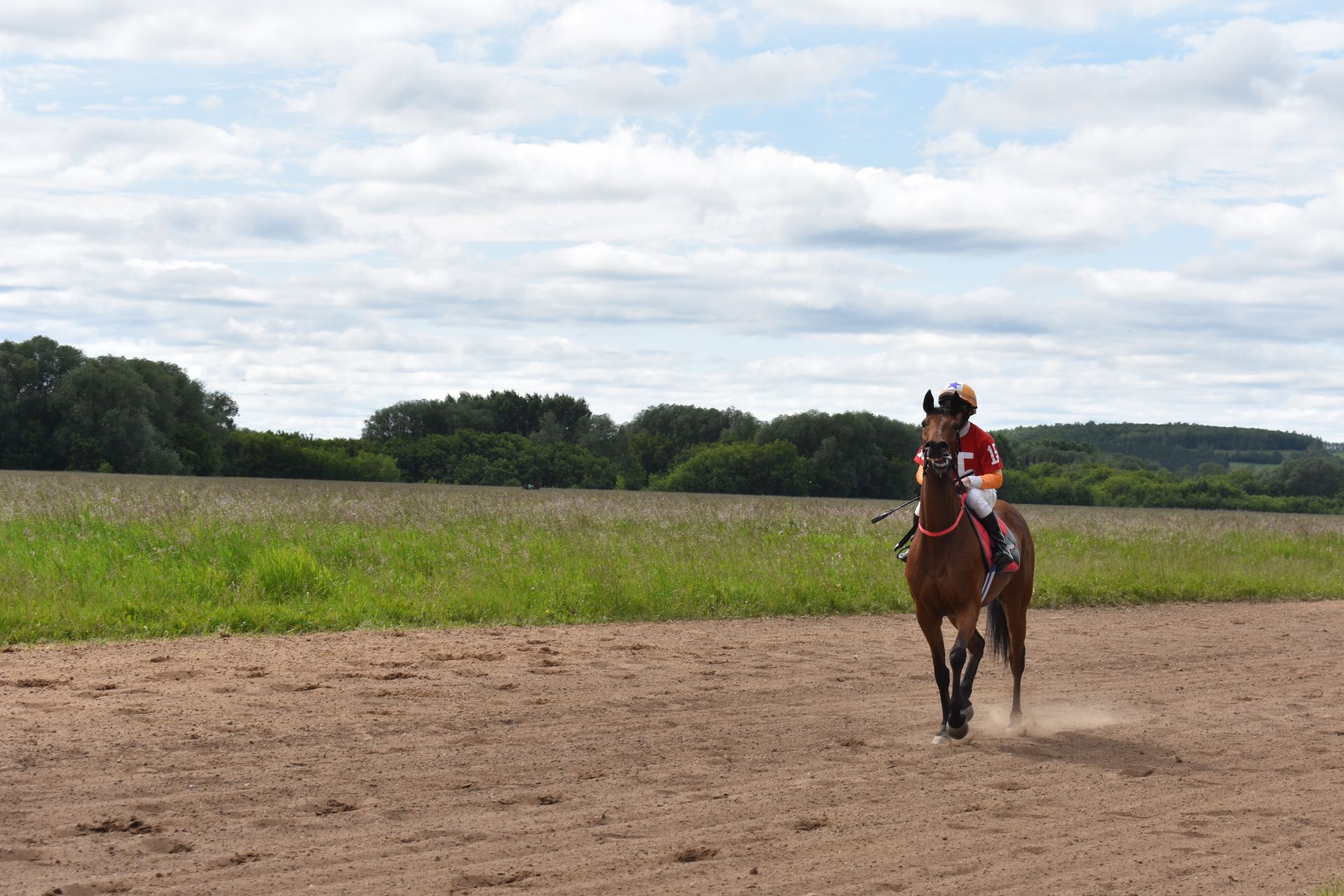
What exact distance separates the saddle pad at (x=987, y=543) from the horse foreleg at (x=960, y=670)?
0.33 m

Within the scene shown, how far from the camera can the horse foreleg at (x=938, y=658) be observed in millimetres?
8703

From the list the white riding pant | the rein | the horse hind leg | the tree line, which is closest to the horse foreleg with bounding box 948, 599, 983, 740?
the rein

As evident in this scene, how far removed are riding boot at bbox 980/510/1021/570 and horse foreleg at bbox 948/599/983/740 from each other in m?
0.41

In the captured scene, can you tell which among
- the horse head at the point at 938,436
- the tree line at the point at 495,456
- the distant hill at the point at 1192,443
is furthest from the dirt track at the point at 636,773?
the distant hill at the point at 1192,443

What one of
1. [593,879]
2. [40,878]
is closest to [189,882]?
[40,878]

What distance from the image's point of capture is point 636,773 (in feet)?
24.6

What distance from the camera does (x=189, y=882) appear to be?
535 centimetres

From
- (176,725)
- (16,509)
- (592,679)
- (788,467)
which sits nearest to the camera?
(176,725)

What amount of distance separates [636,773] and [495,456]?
48015 millimetres

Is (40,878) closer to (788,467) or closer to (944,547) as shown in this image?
(944,547)

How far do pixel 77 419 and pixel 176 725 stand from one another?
5159 cm

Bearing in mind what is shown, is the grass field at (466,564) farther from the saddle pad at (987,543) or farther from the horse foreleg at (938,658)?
the saddle pad at (987,543)

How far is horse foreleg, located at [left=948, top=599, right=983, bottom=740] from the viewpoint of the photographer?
8.59 meters

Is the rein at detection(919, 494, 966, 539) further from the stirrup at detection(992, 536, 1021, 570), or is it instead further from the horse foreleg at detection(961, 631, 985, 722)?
the horse foreleg at detection(961, 631, 985, 722)
